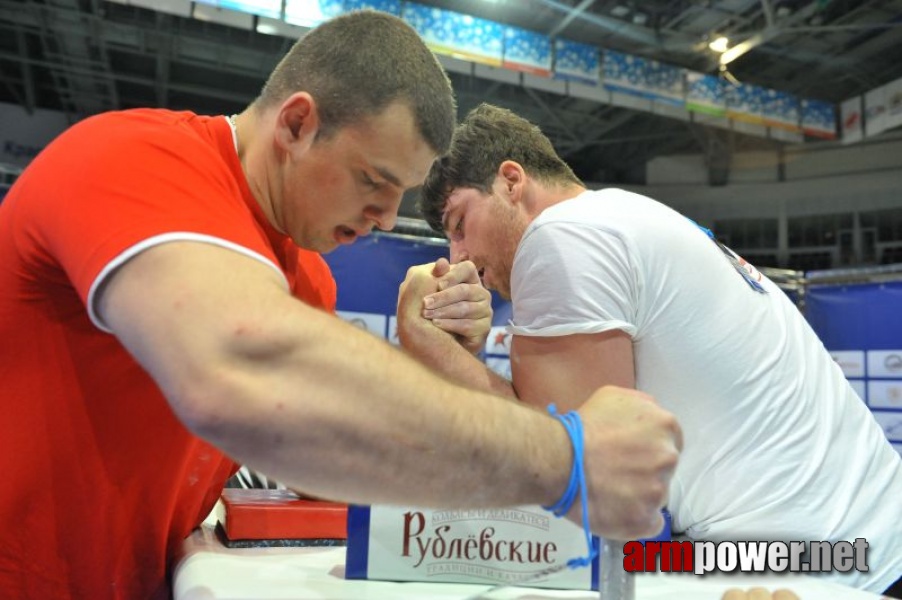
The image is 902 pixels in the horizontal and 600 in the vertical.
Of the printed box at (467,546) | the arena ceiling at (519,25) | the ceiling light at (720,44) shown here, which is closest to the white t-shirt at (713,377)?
the printed box at (467,546)

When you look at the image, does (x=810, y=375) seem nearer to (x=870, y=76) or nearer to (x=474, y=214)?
(x=474, y=214)

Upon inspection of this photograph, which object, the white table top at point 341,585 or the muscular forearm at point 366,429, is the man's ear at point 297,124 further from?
the white table top at point 341,585

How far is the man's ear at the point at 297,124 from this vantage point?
0.94 metres

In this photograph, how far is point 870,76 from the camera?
927 centimetres

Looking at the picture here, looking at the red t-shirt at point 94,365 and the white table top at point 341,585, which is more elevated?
the red t-shirt at point 94,365

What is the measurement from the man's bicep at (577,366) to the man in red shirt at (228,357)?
14.5 inches

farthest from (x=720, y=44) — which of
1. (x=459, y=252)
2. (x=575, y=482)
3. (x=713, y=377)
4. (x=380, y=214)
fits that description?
(x=575, y=482)

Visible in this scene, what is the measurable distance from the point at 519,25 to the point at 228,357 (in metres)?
8.21

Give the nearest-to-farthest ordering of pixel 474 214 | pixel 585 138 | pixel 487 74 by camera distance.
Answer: pixel 474 214
pixel 487 74
pixel 585 138

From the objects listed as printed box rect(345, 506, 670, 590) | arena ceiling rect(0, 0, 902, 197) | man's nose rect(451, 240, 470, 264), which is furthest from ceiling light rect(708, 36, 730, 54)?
printed box rect(345, 506, 670, 590)

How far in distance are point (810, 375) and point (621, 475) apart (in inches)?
30.7

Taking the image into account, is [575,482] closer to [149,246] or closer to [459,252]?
[149,246]

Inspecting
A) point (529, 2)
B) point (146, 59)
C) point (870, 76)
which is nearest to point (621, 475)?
point (529, 2)

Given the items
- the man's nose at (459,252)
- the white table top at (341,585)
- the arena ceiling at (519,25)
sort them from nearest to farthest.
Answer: the white table top at (341,585) < the man's nose at (459,252) < the arena ceiling at (519,25)
